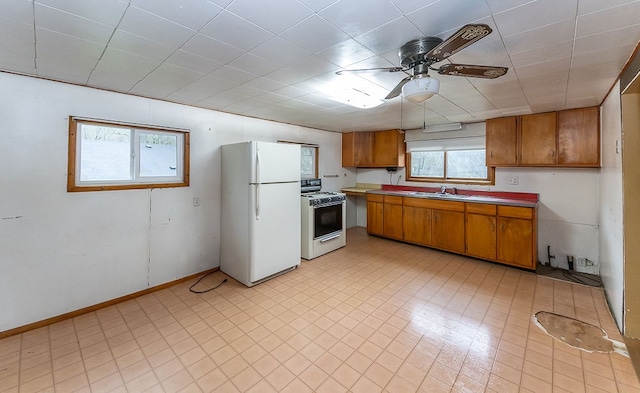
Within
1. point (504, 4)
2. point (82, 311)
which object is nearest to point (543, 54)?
point (504, 4)

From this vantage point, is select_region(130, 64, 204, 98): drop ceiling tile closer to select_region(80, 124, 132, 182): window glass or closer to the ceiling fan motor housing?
select_region(80, 124, 132, 182): window glass

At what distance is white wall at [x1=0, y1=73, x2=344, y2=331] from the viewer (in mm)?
2297

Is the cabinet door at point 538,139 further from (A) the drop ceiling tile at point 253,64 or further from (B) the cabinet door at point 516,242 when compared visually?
(A) the drop ceiling tile at point 253,64

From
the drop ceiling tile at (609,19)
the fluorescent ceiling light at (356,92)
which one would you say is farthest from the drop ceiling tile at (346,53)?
the drop ceiling tile at (609,19)

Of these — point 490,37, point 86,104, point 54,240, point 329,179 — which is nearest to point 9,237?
point 54,240

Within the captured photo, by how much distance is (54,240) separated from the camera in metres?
2.49

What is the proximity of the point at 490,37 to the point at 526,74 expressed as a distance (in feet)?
3.14

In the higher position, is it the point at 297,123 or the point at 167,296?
the point at 297,123

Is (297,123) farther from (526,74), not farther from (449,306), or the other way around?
(449,306)

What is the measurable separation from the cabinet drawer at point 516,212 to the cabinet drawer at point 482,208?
9cm

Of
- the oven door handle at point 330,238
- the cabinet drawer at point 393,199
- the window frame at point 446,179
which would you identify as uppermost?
the window frame at point 446,179

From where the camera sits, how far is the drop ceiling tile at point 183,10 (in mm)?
1348

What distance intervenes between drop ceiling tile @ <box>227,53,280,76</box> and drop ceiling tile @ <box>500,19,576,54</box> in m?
1.63

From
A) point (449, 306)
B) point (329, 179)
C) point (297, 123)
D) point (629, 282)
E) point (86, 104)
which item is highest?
point (297, 123)
